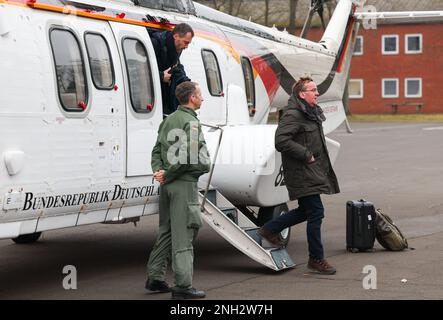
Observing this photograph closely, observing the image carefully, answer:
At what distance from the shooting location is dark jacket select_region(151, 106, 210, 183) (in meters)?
8.55

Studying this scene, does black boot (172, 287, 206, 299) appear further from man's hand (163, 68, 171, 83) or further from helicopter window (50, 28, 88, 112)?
man's hand (163, 68, 171, 83)

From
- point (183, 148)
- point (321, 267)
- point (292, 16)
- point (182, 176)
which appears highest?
point (292, 16)

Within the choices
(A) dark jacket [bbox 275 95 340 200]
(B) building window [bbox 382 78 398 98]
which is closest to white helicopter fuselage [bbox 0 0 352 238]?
(A) dark jacket [bbox 275 95 340 200]

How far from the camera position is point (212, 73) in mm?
12125

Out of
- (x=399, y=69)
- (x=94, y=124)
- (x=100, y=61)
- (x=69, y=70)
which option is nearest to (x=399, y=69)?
(x=399, y=69)

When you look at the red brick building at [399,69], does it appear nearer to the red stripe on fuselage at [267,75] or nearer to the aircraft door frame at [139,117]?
the red stripe on fuselage at [267,75]

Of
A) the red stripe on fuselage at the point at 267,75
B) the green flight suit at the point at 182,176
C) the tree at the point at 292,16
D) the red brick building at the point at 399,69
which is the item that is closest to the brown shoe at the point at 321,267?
the green flight suit at the point at 182,176

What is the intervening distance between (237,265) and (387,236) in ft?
6.39

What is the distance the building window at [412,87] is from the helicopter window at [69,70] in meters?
62.7

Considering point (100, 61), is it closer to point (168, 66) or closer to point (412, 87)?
point (168, 66)

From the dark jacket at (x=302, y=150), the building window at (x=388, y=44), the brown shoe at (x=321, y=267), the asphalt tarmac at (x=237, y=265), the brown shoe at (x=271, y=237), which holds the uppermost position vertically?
the building window at (x=388, y=44)

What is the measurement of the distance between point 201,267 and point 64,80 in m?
2.92

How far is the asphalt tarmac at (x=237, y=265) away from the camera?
9.14 m

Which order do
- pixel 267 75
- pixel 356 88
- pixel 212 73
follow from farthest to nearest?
1. pixel 356 88
2. pixel 267 75
3. pixel 212 73
